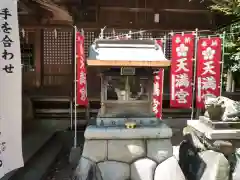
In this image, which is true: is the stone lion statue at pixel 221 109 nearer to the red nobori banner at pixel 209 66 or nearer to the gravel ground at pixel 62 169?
the red nobori banner at pixel 209 66

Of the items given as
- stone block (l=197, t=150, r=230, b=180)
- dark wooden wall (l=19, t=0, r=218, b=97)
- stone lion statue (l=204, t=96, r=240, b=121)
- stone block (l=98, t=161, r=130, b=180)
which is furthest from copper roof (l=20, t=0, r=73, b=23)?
stone block (l=197, t=150, r=230, b=180)

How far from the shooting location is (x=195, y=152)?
18.9 feet

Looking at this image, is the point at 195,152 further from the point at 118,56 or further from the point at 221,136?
the point at 118,56

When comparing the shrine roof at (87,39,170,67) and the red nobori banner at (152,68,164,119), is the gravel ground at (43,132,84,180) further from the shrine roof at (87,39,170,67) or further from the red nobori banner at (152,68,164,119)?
the shrine roof at (87,39,170,67)

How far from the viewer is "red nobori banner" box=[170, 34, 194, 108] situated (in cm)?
866

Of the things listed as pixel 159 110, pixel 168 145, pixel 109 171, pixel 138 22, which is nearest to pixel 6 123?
pixel 109 171

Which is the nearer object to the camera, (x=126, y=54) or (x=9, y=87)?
(x=9, y=87)

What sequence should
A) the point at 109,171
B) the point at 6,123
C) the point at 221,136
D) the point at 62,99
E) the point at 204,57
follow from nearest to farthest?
1. the point at 6,123
2. the point at 109,171
3. the point at 221,136
4. the point at 204,57
5. the point at 62,99

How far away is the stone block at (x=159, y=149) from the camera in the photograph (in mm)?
5141

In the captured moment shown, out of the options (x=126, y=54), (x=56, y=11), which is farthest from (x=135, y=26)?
(x=126, y=54)

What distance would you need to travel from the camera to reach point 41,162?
292 inches

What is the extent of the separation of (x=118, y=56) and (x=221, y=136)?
7.68 ft

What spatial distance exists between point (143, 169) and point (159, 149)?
0.42m

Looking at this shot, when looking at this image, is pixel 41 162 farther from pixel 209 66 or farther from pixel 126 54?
pixel 209 66
